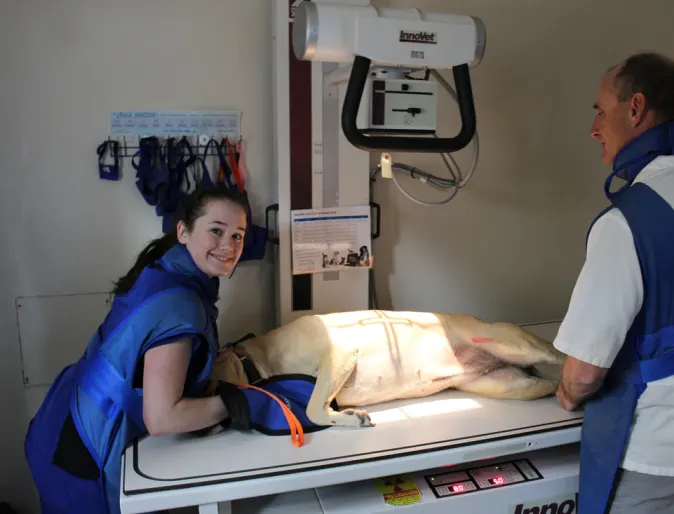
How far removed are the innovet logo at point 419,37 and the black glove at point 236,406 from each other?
0.97m

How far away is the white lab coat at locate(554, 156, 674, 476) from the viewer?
1325 millimetres

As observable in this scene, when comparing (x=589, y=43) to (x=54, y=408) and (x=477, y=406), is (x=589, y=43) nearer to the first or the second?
(x=477, y=406)

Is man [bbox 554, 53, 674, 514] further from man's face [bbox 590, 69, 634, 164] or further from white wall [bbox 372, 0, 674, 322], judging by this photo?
white wall [bbox 372, 0, 674, 322]

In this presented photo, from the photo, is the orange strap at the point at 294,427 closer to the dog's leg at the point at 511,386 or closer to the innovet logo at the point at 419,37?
the dog's leg at the point at 511,386

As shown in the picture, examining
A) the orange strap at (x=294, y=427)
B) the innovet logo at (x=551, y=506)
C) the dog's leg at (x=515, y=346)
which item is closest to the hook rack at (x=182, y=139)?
the orange strap at (x=294, y=427)

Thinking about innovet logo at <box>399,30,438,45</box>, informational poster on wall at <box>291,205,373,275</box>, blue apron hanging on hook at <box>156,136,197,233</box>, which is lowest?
informational poster on wall at <box>291,205,373,275</box>

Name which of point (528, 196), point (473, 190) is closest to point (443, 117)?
point (473, 190)

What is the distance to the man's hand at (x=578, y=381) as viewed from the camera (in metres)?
1.43

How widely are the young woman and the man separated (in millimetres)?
885

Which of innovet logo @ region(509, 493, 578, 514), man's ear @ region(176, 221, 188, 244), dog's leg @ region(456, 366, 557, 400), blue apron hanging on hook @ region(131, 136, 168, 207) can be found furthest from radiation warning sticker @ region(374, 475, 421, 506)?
blue apron hanging on hook @ region(131, 136, 168, 207)

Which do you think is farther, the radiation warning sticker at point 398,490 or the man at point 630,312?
the radiation warning sticker at point 398,490

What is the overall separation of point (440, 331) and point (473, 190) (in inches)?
33.7

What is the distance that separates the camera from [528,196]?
257 centimetres

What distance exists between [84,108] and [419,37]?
115 cm
